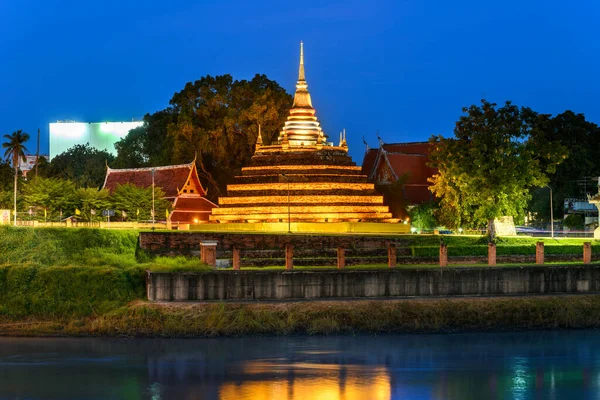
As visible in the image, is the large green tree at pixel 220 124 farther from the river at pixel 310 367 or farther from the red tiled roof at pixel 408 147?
the river at pixel 310 367

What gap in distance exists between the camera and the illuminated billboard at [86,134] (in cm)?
11519

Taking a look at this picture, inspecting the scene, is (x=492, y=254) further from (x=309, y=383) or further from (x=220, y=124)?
(x=220, y=124)

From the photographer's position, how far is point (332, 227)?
174ft

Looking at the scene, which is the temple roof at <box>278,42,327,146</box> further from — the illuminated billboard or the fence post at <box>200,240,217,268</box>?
the illuminated billboard

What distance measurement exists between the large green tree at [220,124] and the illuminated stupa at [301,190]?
11.1m

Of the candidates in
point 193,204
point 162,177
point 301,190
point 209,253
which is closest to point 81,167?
point 162,177

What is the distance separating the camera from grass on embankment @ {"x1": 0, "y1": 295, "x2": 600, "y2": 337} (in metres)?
29.5

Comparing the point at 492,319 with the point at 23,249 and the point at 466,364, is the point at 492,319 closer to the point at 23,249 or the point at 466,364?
the point at 466,364

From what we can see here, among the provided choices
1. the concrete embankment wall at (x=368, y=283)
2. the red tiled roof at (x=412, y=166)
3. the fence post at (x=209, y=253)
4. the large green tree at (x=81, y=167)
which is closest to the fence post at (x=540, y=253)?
the concrete embankment wall at (x=368, y=283)

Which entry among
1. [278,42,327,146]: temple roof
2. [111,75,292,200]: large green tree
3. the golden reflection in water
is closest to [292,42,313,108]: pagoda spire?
[278,42,327,146]: temple roof

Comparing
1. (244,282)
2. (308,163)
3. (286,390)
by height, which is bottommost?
(286,390)

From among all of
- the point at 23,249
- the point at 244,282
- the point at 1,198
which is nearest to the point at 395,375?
the point at 244,282

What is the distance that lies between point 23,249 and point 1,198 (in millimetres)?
26563

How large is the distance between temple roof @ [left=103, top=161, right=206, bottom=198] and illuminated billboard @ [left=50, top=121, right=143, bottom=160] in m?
48.8
